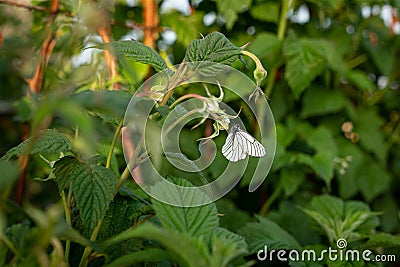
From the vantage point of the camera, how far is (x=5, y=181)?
0.39 meters

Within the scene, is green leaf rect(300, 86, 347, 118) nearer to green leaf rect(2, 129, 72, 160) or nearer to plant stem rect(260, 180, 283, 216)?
plant stem rect(260, 180, 283, 216)

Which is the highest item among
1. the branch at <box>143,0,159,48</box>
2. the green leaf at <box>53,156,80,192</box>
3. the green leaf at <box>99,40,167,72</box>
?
the branch at <box>143,0,159,48</box>

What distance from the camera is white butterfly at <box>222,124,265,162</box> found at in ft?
1.72

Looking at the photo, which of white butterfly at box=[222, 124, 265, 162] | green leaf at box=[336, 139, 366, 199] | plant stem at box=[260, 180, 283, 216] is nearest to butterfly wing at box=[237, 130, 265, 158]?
white butterfly at box=[222, 124, 265, 162]

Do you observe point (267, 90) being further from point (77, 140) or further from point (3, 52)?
point (77, 140)

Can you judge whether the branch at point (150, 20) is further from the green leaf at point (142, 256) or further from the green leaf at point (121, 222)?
the green leaf at point (142, 256)

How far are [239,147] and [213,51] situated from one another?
0.09m

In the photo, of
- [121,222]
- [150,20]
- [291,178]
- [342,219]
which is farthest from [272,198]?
[121,222]

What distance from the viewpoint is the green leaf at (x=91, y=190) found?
495 mm

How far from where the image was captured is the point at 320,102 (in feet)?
3.92

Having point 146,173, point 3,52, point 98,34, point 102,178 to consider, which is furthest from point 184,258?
point 3,52

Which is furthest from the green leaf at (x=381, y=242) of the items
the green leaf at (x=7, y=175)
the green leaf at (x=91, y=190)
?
the green leaf at (x=7, y=175)

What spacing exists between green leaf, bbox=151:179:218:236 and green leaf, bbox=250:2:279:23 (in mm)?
677

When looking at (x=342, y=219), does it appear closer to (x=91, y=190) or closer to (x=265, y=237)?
(x=265, y=237)
